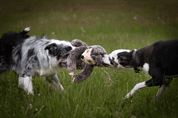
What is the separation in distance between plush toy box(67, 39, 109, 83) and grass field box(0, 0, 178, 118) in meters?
0.26

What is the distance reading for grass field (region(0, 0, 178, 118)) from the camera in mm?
2133

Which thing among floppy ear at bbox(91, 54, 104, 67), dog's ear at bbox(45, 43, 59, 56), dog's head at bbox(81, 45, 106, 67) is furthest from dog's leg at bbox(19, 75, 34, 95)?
floppy ear at bbox(91, 54, 104, 67)

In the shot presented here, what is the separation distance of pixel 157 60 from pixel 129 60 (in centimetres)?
32

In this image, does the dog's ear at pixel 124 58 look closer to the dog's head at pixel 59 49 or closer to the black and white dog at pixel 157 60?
the black and white dog at pixel 157 60

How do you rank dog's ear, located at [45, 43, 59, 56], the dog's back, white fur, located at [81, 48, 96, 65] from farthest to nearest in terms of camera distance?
dog's ear, located at [45, 43, 59, 56] < white fur, located at [81, 48, 96, 65] < the dog's back

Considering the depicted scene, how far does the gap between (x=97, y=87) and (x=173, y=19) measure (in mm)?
7424

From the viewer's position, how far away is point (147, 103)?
7.96 ft

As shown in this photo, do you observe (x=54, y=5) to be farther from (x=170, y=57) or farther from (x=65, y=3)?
(x=170, y=57)

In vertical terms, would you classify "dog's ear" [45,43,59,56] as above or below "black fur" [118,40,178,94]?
above

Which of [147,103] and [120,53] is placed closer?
[120,53]

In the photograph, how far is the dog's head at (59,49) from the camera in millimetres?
2205

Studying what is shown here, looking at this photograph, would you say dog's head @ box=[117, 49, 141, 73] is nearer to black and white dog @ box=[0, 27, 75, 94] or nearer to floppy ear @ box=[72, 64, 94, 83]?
floppy ear @ box=[72, 64, 94, 83]

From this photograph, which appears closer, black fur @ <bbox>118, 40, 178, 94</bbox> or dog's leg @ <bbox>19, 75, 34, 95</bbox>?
black fur @ <bbox>118, 40, 178, 94</bbox>

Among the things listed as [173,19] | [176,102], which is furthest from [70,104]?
[173,19]
